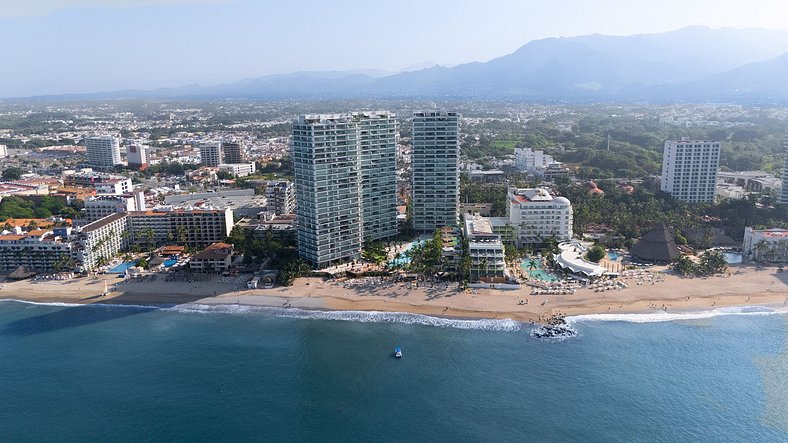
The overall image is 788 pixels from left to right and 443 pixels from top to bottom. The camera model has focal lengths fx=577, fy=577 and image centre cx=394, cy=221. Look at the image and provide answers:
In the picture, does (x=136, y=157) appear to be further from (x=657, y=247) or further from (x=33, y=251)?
(x=657, y=247)

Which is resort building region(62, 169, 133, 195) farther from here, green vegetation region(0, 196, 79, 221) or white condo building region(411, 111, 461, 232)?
white condo building region(411, 111, 461, 232)

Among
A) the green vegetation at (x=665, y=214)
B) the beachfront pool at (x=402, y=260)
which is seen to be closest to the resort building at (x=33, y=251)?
the beachfront pool at (x=402, y=260)

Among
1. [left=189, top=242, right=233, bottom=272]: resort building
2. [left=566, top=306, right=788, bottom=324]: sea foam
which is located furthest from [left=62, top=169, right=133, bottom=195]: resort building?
[left=566, top=306, right=788, bottom=324]: sea foam

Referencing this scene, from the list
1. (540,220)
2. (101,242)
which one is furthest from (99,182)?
(540,220)

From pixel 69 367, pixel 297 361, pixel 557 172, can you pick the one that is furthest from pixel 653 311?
pixel 557 172

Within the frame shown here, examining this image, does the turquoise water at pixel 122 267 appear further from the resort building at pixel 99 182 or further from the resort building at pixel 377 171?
the resort building at pixel 99 182

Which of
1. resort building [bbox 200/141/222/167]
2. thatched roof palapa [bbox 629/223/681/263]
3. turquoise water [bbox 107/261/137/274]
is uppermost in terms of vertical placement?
resort building [bbox 200/141/222/167]
